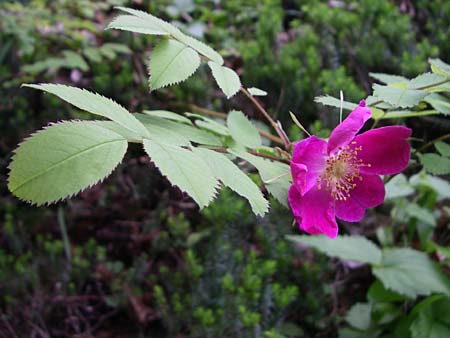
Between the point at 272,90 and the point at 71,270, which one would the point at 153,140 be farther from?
the point at 272,90

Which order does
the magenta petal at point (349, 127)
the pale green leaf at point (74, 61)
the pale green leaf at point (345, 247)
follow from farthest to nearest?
the pale green leaf at point (74, 61) → the pale green leaf at point (345, 247) → the magenta petal at point (349, 127)

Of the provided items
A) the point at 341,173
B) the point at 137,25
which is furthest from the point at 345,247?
the point at 137,25

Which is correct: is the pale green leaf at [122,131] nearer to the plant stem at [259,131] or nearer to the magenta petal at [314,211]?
the magenta petal at [314,211]

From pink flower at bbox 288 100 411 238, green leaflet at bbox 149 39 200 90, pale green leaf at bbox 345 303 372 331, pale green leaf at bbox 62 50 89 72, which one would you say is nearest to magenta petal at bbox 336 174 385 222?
pink flower at bbox 288 100 411 238

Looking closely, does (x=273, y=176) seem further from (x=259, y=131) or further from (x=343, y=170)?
(x=259, y=131)

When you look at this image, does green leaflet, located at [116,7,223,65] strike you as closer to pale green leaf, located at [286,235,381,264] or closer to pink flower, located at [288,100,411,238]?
pink flower, located at [288,100,411,238]

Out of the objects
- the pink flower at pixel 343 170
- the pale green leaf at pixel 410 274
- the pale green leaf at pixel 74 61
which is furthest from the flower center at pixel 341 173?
the pale green leaf at pixel 74 61
